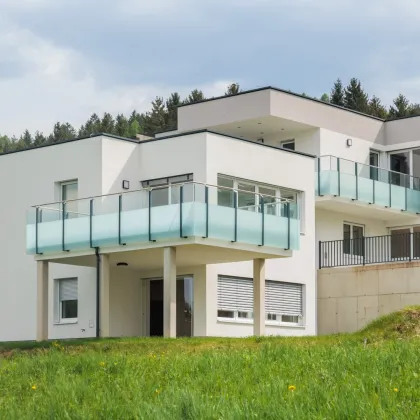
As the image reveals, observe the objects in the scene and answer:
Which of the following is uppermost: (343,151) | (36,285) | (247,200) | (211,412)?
(343,151)

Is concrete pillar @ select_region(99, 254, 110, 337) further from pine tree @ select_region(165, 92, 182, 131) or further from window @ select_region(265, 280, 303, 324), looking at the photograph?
pine tree @ select_region(165, 92, 182, 131)

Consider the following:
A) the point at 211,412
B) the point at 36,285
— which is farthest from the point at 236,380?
the point at 36,285

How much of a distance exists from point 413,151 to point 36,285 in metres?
18.0

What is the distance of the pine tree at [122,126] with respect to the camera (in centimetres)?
10975

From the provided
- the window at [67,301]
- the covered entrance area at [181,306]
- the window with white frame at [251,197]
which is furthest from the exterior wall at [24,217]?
the window with white frame at [251,197]

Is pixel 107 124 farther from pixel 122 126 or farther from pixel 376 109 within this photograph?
pixel 376 109

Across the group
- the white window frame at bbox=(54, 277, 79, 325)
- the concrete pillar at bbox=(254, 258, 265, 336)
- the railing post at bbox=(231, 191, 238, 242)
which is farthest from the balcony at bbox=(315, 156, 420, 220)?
the white window frame at bbox=(54, 277, 79, 325)

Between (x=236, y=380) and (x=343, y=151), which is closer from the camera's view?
(x=236, y=380)

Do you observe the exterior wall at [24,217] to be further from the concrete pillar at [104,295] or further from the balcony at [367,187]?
the balcony at [367,187]

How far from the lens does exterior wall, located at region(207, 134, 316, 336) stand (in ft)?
113

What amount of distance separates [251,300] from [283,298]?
1.79 meters

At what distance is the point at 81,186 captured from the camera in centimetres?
3591

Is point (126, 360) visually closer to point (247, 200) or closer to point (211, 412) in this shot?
point (211, 412)

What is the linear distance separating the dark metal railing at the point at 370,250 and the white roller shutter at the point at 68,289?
1006 centimetres
